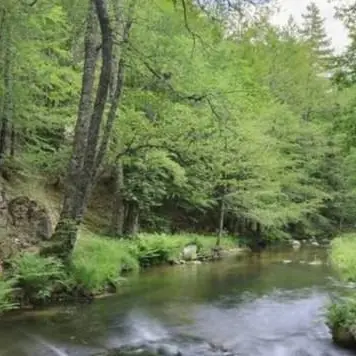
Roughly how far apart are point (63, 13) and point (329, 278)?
1001cm

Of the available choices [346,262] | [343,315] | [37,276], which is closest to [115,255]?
[37,276]

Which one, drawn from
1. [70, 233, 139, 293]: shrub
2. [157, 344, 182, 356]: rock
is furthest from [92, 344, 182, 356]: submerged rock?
[70, 233, 139, 293]: shrub

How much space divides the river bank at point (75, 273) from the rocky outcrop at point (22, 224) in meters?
0.93

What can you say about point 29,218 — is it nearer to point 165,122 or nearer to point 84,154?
point 84,154

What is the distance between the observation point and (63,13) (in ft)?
47.1

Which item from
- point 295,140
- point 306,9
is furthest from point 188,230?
point 306,9

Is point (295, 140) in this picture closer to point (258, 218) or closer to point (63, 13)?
point (258, 218)

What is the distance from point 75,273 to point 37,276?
1.07m

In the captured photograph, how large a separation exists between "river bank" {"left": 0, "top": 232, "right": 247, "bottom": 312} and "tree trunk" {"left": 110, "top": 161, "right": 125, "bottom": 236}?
1433mm

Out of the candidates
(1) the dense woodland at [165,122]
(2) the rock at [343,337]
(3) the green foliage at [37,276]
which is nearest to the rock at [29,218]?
(1) the dense woodland at [165,122]

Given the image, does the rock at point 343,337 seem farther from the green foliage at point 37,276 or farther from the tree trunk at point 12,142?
the tree trunk at point 12,142

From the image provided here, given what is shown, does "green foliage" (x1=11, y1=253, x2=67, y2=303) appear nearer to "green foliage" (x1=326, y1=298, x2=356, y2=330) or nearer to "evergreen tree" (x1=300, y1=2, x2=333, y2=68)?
"green foliage" (x1=326, y1=298, x2=356, y2=330)

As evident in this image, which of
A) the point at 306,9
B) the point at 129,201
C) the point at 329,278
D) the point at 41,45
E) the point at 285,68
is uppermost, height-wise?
the point at 306,9

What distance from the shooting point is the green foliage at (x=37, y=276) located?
31.1 feet
